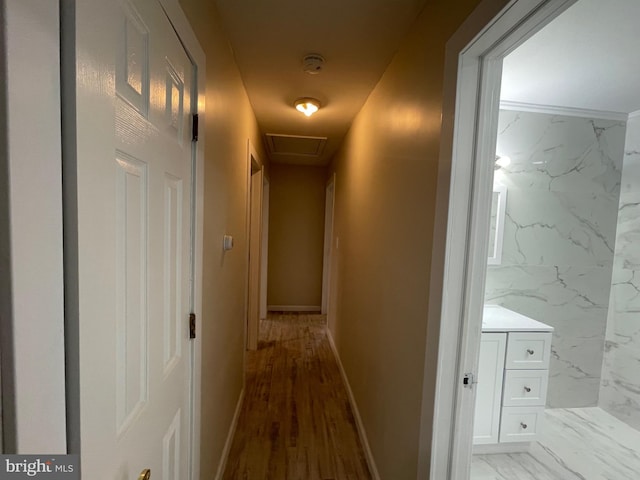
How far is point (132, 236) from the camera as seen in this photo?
0.64 m

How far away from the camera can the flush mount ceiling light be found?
7.04ft

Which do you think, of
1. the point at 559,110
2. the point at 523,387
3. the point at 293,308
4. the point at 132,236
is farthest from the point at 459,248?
the point at 293,308

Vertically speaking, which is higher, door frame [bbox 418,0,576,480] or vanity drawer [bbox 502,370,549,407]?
door frame [bbox 418,0,576,480]

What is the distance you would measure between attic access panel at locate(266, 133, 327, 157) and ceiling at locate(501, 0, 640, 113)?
1.85 metres

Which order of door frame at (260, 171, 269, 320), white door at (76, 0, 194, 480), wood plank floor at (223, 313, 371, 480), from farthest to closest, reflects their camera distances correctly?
1. door frame at (260, 171, 269, 320)
2. wood plank floor at (223, 313, 371, 480)
3. white door at (76, 0, 194, 480)

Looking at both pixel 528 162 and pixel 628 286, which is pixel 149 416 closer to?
pixel 528 162

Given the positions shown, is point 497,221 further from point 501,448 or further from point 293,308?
point 293,308

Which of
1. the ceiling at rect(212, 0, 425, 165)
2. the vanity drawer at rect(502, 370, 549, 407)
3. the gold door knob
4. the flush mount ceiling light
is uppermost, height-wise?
the ceiling at rect(212, 0, 425, 165)

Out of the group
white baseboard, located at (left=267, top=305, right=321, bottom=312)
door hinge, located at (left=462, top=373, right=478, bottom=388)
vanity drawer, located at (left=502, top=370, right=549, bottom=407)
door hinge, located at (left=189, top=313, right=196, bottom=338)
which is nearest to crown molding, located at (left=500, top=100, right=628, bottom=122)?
vanity drawer, located at (left=502, top=370, right=549, bottom=407)

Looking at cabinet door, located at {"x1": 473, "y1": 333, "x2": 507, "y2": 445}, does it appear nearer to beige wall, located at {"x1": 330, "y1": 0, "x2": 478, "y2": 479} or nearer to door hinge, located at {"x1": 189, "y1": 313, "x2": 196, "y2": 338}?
beige wall, located at {"x1": 330, "y1": 0, "x2": 478, "y2": 479}

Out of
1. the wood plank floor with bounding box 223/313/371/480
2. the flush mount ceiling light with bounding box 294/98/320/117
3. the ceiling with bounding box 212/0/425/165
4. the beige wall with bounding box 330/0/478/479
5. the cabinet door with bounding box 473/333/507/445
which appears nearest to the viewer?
the beige wall with bounding box 330/0/478/479

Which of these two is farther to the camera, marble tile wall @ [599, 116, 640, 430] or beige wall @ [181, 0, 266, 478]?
marble tile wall @ [599, 116, 640, 430]

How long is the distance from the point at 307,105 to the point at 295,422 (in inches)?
93.5

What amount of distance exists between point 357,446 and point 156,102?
7.29ft
